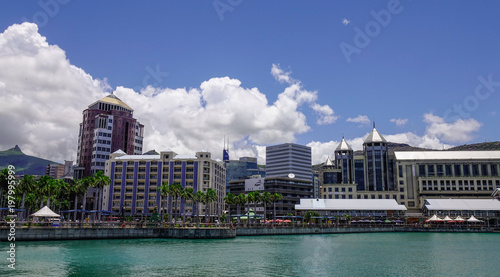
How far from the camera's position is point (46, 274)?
4288 cm

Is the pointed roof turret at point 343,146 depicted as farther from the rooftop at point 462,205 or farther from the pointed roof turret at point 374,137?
the rooftop at point 462,205

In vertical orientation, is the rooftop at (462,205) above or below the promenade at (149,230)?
above

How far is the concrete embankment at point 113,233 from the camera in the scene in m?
80.0

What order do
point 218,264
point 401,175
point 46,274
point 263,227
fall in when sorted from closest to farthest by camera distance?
point 46,274, point 218,264, point 263,227, point 401,175

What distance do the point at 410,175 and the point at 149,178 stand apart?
4404 inches

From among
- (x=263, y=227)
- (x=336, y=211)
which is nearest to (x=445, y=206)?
(x=336, y=211)

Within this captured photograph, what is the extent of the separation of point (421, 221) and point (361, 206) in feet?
70.2

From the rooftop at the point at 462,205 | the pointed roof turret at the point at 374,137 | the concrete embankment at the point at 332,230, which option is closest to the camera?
the concrete embankment at the point at 332,230

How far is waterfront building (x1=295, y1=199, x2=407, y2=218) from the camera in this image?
6260 inches

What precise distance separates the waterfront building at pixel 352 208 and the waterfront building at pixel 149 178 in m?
42.9

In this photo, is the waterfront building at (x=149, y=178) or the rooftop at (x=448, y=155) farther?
the rooftop at (x=448, y=155)

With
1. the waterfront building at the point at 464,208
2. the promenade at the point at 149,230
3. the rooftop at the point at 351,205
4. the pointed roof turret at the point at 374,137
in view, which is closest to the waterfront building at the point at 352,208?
the rooftop at the point at 351,205

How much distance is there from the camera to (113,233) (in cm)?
9069

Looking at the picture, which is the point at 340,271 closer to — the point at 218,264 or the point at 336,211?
the point at 218,264
